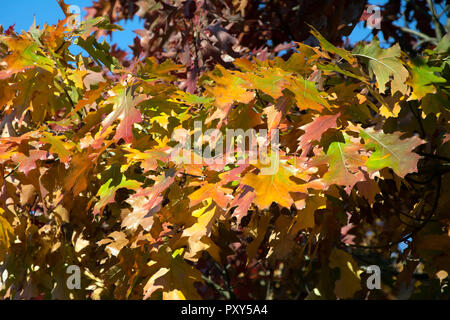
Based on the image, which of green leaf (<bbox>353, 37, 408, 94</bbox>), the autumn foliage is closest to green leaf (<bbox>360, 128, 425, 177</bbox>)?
the autumn foliage

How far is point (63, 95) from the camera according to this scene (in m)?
2.04

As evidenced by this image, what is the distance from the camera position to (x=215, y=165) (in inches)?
57.3

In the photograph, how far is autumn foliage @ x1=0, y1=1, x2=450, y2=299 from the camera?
1376mm

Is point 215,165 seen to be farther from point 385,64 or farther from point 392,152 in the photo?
point 385,64

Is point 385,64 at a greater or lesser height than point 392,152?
greater

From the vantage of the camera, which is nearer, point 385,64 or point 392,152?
point 392,152

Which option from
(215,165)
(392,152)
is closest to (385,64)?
(392,152)

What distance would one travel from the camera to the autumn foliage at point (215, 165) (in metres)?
1.38

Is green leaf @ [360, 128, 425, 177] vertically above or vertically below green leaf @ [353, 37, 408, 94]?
below

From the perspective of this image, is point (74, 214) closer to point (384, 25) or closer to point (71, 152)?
point (71, 152)

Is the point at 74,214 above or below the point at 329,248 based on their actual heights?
above

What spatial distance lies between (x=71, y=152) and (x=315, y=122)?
84 cm

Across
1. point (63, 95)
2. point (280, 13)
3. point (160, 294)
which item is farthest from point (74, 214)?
point (280, 13)

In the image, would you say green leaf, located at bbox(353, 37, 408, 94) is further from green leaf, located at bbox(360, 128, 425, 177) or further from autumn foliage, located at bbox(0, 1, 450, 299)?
green leaf, located at bbox(360, 128, 425, 177)
